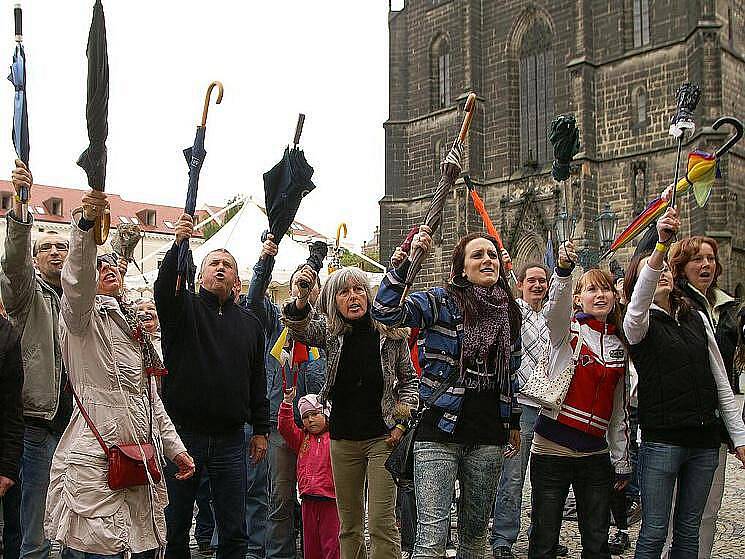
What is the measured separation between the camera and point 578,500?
423 cm

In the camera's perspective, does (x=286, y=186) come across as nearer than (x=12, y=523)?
No

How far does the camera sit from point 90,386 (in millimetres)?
3492

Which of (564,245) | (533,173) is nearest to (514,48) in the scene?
(533,173)

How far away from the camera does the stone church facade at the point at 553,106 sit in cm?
2430

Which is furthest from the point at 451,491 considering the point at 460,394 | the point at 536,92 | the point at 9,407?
the point at 536,92

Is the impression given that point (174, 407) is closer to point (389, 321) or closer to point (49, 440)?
point (49, 440)

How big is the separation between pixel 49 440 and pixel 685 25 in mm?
25772

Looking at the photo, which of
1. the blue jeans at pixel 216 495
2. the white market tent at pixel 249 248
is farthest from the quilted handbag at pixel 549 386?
the white market tent at pixel 249 248

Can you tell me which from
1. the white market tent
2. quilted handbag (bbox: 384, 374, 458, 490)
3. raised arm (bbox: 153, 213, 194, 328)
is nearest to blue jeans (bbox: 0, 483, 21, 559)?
raised arm (bbox: 153, 213, 194, 328)

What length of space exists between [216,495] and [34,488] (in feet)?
3.37

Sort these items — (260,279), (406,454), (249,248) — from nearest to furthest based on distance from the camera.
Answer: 1. (406,454)
2. (260,279)
3. (249,248)

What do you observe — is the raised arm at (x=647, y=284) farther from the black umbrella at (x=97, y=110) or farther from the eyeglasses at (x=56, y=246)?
the eyeglasses at (x=56, y=246)

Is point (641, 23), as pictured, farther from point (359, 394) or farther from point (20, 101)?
point (20, 101)

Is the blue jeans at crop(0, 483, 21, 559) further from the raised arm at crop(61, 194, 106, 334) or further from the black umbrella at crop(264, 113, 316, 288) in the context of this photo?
the black umbrella at crop(264, 113, 316, 288)
